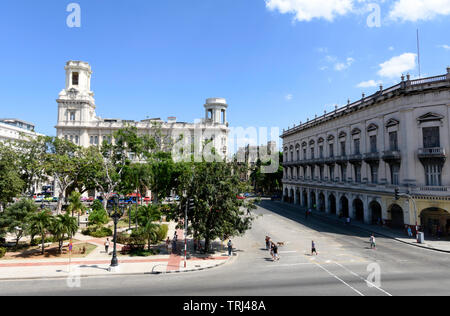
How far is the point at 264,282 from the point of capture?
16375mm

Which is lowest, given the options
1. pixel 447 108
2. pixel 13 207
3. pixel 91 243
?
pixel 91 243

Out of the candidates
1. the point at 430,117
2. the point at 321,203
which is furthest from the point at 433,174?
the point at 321,203

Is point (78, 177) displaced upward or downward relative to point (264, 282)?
upward

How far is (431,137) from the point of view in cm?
3038

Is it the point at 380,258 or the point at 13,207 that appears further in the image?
the point at 13,207

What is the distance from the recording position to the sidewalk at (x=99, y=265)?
60.4 ft

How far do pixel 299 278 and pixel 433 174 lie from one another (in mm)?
23900

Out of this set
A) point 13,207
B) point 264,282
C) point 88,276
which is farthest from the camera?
point 13,207

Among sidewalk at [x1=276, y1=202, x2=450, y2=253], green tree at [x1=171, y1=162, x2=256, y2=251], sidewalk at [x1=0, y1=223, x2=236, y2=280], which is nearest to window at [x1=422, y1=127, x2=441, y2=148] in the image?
sidewalk at [x1=276, y1=202, x2=450, y2=253]

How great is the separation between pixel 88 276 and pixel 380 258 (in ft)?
74.3

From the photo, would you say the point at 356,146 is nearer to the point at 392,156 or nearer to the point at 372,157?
the point at 372,157
